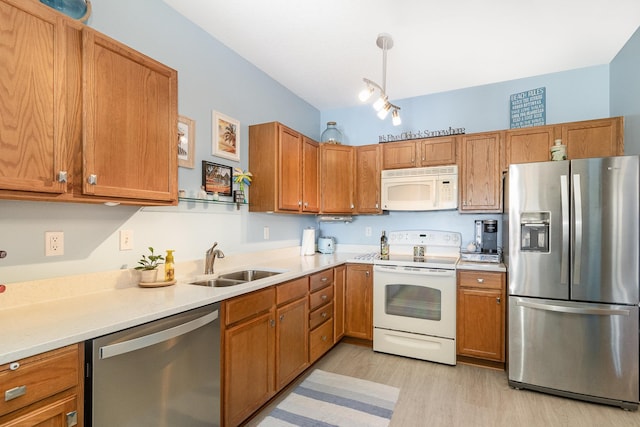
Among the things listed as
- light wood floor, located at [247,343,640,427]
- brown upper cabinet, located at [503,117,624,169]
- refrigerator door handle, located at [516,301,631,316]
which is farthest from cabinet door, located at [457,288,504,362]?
brown upper cabinet, located at [503,117,624,169]

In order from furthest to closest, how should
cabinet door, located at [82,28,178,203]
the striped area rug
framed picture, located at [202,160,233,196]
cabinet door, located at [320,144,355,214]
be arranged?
cabinet door, located at [320,144,355,214] < framed picture, located at [202,160,233,196] < the striped area rug < cabinet door, located at [82,28,178,203]

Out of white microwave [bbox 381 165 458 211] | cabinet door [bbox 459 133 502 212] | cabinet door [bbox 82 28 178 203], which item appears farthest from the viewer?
white microwave [bbox 381 165 458 211]

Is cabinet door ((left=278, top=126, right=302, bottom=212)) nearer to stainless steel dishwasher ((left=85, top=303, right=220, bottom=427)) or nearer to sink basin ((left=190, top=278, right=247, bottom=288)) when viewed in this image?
sink basin ((left=190, top=278, right=247, bottom=288))

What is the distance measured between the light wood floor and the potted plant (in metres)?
1.12

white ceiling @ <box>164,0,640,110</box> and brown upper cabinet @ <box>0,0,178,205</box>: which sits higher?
white ceiling @ <box>164,0,640,110</box>

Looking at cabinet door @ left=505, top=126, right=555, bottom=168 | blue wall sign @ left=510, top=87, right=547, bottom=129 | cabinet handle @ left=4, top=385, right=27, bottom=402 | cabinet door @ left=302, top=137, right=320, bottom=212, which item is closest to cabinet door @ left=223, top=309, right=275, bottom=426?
cabinet handle @ left=4, top=385, right=27, bottom=402

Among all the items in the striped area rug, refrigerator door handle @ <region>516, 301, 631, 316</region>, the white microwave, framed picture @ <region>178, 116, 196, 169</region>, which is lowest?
the striped area rug

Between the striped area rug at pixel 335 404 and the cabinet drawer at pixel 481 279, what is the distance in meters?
1.10

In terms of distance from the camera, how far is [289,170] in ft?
9.76

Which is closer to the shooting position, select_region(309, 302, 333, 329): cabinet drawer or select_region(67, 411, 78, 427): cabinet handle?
select_region(67, 411, 78, 427): cabinet handle

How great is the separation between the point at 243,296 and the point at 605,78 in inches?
147

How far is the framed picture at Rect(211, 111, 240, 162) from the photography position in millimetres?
2480

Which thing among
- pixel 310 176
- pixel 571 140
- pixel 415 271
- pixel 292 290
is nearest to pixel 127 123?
pixel 292 290

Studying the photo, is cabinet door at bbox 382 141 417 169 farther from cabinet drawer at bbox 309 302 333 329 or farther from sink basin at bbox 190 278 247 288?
sink basin at bbox 190 278 247 288
